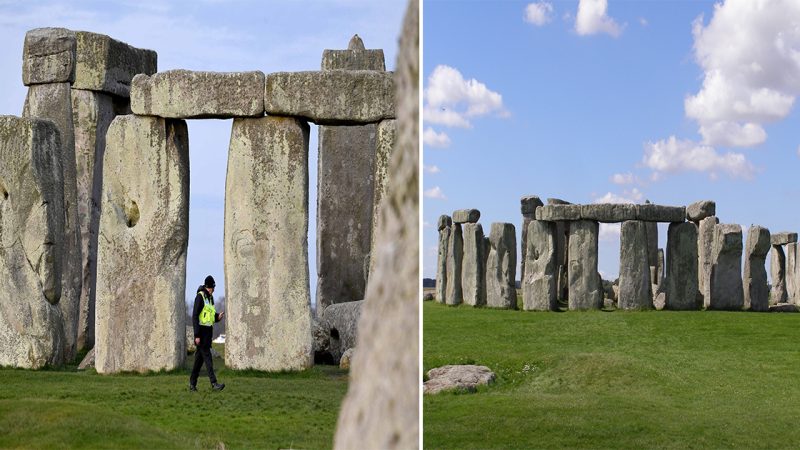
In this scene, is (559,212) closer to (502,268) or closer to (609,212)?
(609,212)

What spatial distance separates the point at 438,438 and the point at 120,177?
623cm

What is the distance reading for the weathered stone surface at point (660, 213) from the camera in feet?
81.3

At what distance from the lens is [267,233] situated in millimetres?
15562

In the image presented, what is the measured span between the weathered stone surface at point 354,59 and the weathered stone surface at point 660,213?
5.94m

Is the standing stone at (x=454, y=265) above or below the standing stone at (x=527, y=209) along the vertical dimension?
below

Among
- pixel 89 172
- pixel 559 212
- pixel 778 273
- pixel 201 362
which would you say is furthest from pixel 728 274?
pixel 201 362

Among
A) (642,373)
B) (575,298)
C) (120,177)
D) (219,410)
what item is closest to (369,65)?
(575,298)

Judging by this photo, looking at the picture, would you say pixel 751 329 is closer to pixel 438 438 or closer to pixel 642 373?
pixel 642 373

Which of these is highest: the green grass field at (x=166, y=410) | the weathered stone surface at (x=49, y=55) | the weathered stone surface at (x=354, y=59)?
the weathered stone surface at (x=354, y=59)

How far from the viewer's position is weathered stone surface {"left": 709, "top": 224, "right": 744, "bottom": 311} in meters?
24.5

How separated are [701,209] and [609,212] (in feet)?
7.53

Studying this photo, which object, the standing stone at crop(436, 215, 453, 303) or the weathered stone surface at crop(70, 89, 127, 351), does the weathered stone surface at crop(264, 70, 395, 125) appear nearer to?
the weathered stone surface at crop(70, 89, 127, 351)

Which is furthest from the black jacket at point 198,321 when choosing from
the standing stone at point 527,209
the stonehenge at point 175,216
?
the standing stone at point 527,209

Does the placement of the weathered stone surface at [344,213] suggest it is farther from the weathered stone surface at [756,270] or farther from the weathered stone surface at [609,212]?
the weathered stone surface at [756,270]
